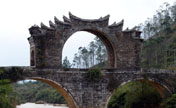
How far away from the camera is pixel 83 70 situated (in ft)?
46.0

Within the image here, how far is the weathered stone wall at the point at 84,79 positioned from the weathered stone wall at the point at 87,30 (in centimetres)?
47

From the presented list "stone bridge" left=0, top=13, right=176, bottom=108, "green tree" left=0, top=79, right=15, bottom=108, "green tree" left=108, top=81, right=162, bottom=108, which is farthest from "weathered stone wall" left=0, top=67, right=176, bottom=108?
"green tree" left=0, top=79, right=15, bottom=108

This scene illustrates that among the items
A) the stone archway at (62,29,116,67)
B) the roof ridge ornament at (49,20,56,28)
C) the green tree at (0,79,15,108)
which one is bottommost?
the green tree at (0,79,15,108)

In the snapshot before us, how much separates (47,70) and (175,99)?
22.8 feet

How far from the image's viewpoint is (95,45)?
135 ft

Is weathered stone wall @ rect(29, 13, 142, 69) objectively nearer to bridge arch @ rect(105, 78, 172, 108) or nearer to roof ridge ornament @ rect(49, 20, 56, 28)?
roof ridge ornament @ rect(49, 20, 56, 28)

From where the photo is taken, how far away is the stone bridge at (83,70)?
13188 millimetres

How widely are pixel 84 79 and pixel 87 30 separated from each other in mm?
2667

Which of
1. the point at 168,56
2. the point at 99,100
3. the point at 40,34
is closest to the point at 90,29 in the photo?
the point at 40,34

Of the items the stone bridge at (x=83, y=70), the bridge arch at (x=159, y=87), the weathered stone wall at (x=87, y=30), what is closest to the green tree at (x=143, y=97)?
the bridge arch at (x=159, y=87)

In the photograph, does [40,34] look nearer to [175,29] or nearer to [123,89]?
[123,89]

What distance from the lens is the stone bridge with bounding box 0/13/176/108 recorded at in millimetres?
13188

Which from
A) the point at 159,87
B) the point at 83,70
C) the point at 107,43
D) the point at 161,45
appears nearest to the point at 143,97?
the point at 159,87

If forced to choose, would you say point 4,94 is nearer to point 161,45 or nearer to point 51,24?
point 51,24
